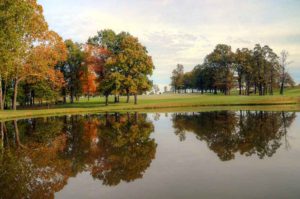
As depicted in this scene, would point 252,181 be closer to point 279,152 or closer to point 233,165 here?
point 233,165

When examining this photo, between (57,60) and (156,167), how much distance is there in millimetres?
53532

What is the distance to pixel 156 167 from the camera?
43.1ft

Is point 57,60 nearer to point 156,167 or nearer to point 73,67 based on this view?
point 73,67

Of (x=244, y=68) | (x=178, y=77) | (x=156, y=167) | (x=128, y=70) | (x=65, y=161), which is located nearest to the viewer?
(x=156, y=167)

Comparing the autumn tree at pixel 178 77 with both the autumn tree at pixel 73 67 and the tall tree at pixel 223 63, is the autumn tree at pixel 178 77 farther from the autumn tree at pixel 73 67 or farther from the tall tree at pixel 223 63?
the autumn tree at pixel 73 67

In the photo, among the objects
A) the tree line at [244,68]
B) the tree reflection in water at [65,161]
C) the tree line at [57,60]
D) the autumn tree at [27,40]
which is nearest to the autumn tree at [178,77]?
the tree line at [244,68]

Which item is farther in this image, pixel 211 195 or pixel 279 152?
pixel 279 152

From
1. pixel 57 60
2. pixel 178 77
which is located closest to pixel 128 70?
pixel 57 60

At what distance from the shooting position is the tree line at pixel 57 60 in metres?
47.1

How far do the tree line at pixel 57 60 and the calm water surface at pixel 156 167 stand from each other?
31.4 m

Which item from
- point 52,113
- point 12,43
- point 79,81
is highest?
point 12,43

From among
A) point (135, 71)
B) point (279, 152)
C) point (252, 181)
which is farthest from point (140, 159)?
point (135, 71)

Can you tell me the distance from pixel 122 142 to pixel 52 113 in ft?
110

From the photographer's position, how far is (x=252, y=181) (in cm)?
1062
